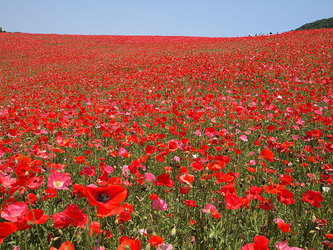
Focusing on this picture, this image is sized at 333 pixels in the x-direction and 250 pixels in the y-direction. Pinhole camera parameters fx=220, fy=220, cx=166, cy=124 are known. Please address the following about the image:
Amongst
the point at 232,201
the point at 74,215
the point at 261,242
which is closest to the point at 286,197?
the point at 232,201

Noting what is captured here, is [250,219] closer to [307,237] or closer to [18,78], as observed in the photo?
[307,237]

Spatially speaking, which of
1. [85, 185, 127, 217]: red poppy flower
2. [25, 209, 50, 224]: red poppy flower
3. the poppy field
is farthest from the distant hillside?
[25, 209, 50, 224]: red poppy flower

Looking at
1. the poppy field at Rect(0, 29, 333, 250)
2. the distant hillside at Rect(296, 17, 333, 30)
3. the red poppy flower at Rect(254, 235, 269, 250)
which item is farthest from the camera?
the distant hillside at Rect(296, 17, 333, 30)

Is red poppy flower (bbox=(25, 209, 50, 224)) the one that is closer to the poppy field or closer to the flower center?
the poppy field

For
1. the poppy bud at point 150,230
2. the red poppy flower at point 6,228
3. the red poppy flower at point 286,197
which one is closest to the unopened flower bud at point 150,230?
the poppy bud at point 150,230

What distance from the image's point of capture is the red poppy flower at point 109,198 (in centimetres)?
94

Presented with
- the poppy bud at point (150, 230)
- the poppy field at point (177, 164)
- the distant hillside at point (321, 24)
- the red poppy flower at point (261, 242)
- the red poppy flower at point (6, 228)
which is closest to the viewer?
the red poppy flower at point (6, 228)

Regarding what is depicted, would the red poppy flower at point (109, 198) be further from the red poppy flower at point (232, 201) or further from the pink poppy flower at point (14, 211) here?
the red poppy flower at point (232, 201)

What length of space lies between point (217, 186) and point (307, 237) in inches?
36.3

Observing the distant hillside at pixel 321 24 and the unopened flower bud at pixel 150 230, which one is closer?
the unopened flower bud at pixel 150 230

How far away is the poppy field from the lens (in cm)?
149

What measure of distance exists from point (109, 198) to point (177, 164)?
1.83 metres

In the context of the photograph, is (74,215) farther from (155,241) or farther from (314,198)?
(314,198)

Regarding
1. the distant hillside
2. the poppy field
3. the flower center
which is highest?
the distant hillside
